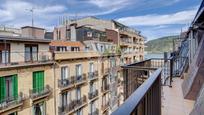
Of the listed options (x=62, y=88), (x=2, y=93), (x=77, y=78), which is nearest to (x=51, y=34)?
(x=77, y=78)

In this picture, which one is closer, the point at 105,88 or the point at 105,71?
the point at 105,88

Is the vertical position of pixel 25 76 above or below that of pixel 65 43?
below

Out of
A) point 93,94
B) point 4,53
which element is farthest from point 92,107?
point 4,53

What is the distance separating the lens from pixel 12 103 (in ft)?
34.5

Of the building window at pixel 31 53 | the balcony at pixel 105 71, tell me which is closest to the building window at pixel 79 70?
the balcony at pixel 105 71

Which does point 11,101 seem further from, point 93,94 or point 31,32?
point 93,94

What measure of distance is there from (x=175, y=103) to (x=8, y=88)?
28.4 feet

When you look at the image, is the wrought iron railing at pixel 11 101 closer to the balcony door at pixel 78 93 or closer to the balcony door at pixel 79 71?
the balcony door at pixel 78 93

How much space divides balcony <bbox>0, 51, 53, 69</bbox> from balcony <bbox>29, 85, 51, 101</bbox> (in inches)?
54.2

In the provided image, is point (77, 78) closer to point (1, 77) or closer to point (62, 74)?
point (62, 74)

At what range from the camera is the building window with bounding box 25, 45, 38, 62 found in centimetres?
1227

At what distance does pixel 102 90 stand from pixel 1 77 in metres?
10.6

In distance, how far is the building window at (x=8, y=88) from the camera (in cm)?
1036

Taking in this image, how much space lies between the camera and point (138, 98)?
1.13 meters
